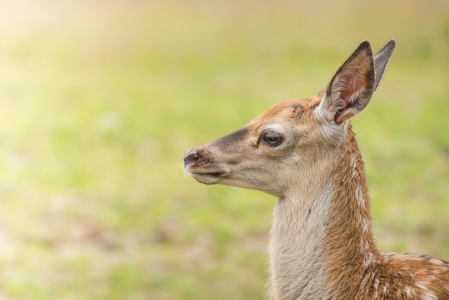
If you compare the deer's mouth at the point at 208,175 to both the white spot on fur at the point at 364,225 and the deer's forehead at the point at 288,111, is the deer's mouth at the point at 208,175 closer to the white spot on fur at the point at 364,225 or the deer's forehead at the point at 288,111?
the deer's forehead at the point at 288,111

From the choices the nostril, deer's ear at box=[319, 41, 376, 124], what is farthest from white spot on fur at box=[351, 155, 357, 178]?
the nostril

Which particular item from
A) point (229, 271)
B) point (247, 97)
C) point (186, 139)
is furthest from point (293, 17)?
point (229, 271)

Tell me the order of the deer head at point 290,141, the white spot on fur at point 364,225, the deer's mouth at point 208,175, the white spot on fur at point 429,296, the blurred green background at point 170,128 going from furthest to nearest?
the blurred green background at point 170,128
the deer's mouth at point 208,175
the white spot on fur at point 364,225
the deer head at point 290,141
the white spot on fur at point 429,296

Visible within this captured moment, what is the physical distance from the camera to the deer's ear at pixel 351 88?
2.96m

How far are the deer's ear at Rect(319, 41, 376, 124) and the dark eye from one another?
0.93ft

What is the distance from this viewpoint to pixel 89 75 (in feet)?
33.7

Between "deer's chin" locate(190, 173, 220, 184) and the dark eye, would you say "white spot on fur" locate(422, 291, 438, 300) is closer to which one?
the dark eye

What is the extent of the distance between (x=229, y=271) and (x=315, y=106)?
3.29m

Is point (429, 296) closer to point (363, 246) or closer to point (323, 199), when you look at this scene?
point (363, 246)

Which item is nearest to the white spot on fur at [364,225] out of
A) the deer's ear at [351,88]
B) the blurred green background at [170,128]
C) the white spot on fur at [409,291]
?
the white spot on fur at [409,291]

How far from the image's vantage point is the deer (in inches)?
123

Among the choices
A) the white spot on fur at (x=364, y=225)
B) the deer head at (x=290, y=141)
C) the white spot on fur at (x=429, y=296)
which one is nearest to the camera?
the white spot on fur at (x=429, y=296)

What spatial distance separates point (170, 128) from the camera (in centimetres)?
900

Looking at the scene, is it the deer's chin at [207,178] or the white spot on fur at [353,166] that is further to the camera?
the deer's chin at [207,178]
